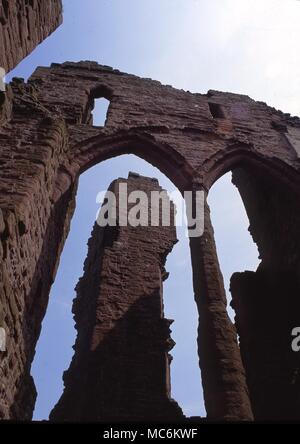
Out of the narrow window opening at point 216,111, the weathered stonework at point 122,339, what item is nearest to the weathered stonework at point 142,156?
the narrow window opening at point 216,111

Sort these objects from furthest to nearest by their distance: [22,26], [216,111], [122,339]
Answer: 1. [216,111]
2. [122,339]
3. [22,26]

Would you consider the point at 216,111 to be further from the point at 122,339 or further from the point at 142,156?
the point at 122,339

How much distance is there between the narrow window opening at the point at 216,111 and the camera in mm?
8930

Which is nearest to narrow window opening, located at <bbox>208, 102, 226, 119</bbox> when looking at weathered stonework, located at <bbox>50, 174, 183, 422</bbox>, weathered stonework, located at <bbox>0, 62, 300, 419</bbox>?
weathered stonework, located at <bbox>0, 62, 300, 419</bbox>

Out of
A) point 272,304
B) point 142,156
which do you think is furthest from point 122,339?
point 142,156

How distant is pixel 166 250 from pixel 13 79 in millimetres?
5275

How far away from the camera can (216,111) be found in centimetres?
920

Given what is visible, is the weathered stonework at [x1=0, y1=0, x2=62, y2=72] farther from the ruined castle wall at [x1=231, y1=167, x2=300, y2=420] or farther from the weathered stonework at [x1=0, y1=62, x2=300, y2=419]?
the ruined castle wall at [x1=231, y1=167, x2=300, y2=420]

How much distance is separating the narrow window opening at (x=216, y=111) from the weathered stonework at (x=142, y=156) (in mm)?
27

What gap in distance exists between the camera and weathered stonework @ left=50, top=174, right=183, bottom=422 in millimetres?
6648

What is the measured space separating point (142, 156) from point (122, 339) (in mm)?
3574

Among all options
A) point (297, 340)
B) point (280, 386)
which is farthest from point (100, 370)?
point (297, 340)
